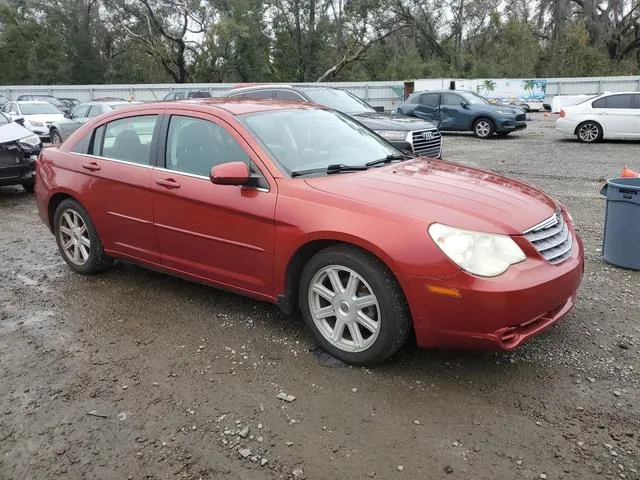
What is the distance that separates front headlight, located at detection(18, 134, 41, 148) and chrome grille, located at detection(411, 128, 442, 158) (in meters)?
6.33

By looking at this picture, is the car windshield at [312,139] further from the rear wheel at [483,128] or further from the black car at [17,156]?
the rear wheel at [483,128]

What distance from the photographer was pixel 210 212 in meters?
3.96

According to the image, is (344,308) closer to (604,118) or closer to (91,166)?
(91,166)

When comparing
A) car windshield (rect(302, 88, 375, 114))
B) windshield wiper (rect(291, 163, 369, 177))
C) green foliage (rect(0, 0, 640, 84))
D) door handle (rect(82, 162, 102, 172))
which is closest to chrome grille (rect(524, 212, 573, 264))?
windshield wiper (rect(291, 163, 369, 177))

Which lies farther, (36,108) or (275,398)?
(36,108)

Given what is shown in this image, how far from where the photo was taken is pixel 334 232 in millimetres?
3352

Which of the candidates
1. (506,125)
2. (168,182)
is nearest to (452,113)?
(506,125)

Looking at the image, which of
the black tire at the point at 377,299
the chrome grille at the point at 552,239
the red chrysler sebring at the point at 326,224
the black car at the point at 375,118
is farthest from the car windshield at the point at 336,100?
the black tire at the point at 377,299

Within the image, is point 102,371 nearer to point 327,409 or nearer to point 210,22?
point 327,409

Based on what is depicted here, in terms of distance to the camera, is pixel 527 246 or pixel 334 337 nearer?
pixel 527 246

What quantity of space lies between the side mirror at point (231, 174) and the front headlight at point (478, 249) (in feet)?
4.23

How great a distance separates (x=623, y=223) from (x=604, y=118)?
11.7 metres

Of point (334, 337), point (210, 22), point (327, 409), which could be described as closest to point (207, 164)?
point (334, 337)

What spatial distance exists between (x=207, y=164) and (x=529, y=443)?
2773 mm
